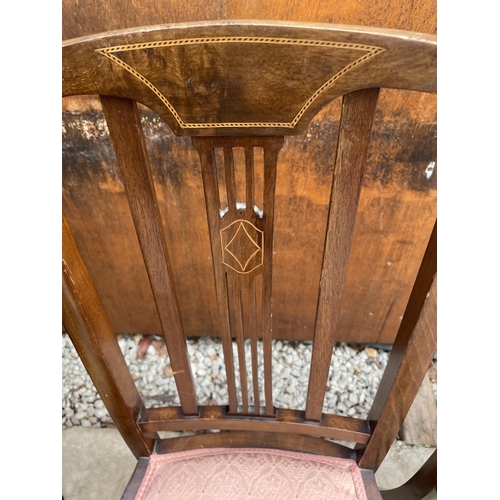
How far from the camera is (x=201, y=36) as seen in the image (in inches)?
14.6

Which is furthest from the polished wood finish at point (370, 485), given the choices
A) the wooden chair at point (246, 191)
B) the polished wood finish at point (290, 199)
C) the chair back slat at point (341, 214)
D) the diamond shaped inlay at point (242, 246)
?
the polished wood finish at point (290, 199)

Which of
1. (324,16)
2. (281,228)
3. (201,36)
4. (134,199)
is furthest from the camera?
(281,228)

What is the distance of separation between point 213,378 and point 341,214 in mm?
969

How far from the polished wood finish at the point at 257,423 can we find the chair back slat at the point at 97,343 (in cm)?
3

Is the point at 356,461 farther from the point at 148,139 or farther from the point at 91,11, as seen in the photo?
the point at 91,11

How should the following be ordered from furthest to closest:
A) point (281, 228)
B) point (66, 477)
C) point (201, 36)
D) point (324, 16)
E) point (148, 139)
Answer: point (66, 477)
point (281, 228)
point (148, 139)
point (324, 16)
point (201, 36)

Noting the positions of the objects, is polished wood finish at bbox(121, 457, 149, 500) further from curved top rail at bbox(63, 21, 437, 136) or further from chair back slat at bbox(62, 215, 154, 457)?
curved top rail at bbox(63, 21, 437, 136)

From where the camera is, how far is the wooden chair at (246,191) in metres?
0.38

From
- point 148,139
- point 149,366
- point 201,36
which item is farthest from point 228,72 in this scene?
point 149,366

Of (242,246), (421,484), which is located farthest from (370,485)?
(242,246)

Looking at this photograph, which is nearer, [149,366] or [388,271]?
[388,271]

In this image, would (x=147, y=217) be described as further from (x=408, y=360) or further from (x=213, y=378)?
(x=213, y=378)

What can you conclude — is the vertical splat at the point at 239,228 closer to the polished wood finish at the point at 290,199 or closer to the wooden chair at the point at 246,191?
the wooden chair at the point at 246,191

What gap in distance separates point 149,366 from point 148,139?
2.60 feet
